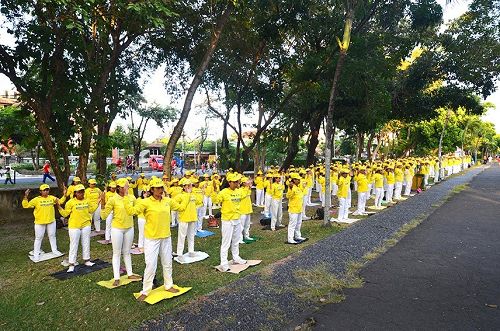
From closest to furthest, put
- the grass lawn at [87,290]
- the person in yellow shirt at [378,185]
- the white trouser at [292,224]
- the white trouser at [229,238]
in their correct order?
the grass lawn at [87,290]
the white trouser at [229,238]
the white trouser at [292,224]
the person in yellow shirt at [378,185]

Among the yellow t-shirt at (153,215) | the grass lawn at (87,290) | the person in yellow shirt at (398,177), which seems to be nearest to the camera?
the grass lawn at (87,290)

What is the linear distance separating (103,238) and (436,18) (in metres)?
14.1

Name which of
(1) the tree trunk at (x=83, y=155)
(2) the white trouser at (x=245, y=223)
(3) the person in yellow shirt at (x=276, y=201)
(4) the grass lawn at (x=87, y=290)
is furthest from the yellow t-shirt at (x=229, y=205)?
(1) the tree trunk at (x=83, y=155)

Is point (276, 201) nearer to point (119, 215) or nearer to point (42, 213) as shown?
point (119, 215)

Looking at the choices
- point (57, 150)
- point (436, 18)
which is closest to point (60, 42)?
point (57, 150)

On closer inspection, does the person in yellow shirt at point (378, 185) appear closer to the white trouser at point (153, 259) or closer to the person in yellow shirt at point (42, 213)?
the white trouser at point (153, 259)

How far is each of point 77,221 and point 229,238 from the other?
11.2ft

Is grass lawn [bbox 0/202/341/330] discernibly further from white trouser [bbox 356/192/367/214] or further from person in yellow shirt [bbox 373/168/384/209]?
person in yellow shirt [bbox 373/168/384/209]

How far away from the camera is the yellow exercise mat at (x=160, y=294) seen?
618 centimetres

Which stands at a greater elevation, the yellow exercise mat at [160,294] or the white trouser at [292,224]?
the white trouser at [292,224]

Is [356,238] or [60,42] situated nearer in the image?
[356,238]

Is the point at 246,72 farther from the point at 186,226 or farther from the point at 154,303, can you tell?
the point at 154,303

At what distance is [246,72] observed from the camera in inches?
725

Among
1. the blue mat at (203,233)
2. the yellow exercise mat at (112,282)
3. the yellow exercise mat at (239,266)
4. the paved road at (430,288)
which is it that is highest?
the paved road at (430,288)
